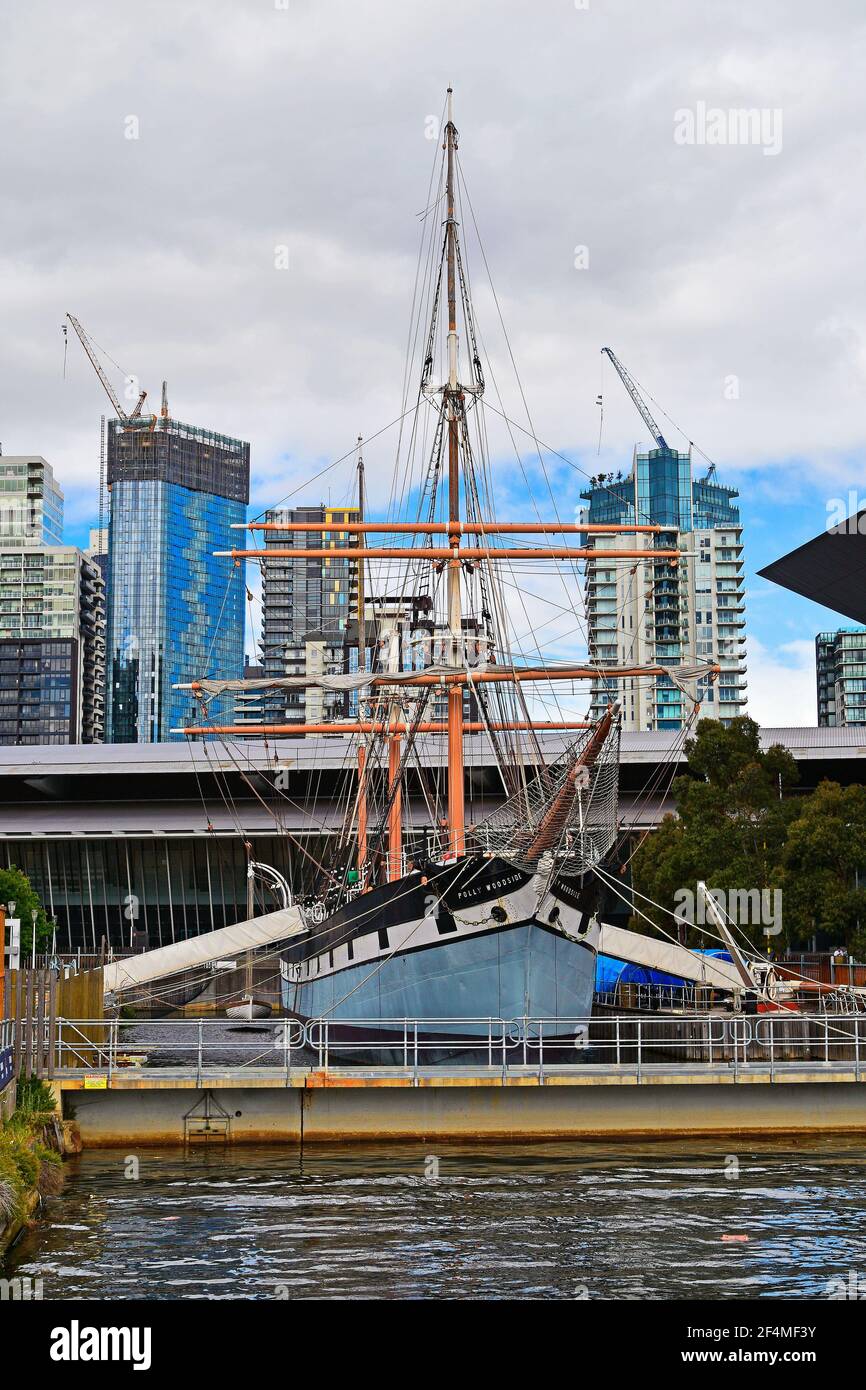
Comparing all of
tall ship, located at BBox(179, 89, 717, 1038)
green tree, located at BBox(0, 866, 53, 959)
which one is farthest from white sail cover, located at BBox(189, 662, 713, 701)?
green tree, located at BBox(0, 866, 53, 959)

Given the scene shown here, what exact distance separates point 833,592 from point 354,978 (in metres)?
15.6

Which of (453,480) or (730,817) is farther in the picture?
(730,817)

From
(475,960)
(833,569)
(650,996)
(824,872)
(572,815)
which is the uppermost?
(833,569)

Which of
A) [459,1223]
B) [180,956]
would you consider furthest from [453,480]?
[459,1223]

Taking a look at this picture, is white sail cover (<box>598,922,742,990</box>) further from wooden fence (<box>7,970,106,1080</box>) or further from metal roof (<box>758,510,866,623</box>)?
wooden fence (<box>7,970,106,1080</box>)

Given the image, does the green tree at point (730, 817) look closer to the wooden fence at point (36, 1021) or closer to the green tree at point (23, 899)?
the wooden fence at point (36, 1021)

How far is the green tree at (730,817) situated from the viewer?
149ft

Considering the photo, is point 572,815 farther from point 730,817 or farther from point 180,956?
point 180,956

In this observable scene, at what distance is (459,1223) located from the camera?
2045 cm

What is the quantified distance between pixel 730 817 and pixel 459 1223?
29.2m

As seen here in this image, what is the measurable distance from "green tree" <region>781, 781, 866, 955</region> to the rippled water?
1590 cm

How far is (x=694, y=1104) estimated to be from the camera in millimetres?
28031
